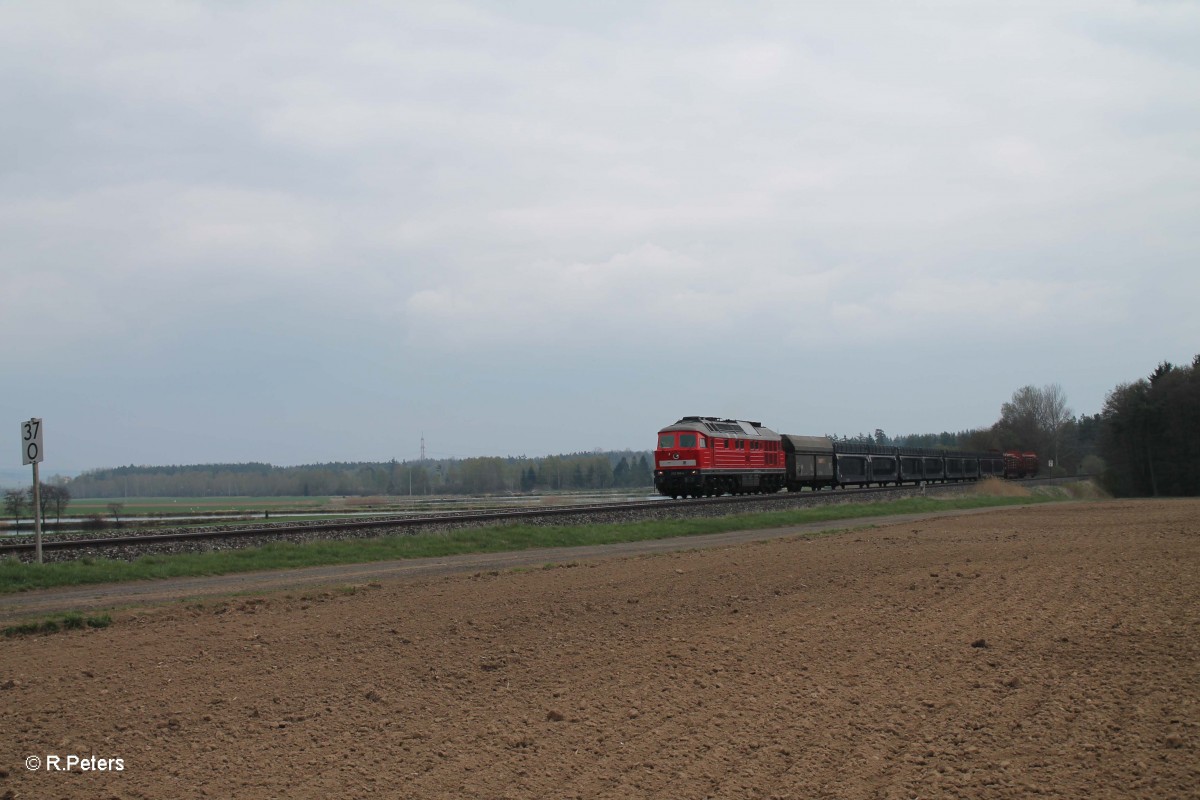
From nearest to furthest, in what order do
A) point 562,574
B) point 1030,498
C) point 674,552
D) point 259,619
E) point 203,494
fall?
point 259,619 → point 562,574 → point 674,552 → point 1030,498 → point 203,494

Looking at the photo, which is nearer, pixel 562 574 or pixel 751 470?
pixel 562 574

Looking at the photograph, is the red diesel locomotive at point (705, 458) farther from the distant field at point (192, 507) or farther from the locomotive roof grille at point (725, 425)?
the distant field at point (192, 507)

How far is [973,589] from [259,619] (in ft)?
A: 33.3

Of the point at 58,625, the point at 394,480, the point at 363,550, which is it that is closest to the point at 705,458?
the point at 363,550

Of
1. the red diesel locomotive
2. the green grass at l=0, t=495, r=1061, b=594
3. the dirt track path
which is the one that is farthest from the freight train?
the dirt track path

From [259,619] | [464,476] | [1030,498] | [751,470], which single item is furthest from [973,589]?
[464,476]

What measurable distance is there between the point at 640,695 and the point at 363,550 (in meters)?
15.9

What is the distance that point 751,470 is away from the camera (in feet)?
155

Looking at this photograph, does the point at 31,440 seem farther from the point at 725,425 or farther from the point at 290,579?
the point at 725,425

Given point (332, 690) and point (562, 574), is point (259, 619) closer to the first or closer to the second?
point (332, 690)

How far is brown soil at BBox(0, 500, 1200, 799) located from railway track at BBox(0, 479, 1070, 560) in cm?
869

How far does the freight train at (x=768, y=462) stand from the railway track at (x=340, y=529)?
12.5 ft

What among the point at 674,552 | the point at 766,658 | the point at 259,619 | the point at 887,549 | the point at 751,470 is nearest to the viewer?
the point at 766,658

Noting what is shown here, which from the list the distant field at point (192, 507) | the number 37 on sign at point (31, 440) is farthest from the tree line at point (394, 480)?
the number 37 on sign at point (31, 440)
